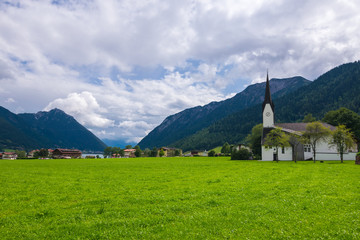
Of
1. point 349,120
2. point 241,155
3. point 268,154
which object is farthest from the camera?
point 349,120

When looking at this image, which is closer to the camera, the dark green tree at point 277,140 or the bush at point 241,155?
the dark green tree at point 277,140

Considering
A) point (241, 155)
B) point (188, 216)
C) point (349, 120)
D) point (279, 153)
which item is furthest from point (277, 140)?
point (188, 216)

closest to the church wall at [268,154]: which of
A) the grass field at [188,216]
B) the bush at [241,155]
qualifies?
the bush at [241,155]

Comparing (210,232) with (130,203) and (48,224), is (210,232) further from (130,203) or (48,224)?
(48,224)

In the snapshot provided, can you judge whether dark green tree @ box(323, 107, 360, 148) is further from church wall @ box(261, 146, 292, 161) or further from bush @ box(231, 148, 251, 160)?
bush @ box(231, 148, 251, 160)

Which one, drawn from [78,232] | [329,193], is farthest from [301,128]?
[78,232]

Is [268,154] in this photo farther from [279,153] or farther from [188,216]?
[188,216]

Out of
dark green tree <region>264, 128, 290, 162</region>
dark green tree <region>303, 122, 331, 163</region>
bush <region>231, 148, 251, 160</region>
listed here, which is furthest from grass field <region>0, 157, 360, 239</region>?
bush <region>231, 148, 251, 160</region>

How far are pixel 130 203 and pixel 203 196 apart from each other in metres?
5.07

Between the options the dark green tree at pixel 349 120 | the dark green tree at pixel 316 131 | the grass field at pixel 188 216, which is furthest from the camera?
the dark green tree at pixel 349 120

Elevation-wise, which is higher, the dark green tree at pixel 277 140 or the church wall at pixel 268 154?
the dark green tree at pixel 277 140

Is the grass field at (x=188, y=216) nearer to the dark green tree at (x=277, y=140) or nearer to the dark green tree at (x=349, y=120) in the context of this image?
the dark green tree at (x=277, y=140)

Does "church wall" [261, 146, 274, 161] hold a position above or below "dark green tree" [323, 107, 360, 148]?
below

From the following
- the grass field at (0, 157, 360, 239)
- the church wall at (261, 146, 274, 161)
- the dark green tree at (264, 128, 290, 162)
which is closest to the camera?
the grass field at (0, 157, 360, 239)
